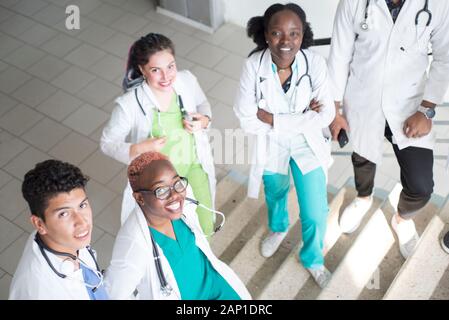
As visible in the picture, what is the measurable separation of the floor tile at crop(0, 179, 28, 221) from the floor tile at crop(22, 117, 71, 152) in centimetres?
45

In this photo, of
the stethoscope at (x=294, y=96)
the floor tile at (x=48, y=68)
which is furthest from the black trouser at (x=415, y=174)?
the floor tile at (x=48, y=68)

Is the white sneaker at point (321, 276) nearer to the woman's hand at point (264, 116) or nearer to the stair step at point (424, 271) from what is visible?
the stair step at point (424, 271)

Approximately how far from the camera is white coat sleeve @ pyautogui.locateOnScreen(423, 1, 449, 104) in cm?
287

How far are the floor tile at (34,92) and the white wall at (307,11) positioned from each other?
2021 mm

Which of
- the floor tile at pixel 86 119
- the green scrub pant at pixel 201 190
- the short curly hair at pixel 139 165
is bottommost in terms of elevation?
the floor tile at pixel 86 119

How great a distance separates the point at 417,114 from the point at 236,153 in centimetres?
199

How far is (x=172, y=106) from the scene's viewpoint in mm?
3236

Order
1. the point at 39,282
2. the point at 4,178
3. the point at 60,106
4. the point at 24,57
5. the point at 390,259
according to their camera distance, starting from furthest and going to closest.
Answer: the point at 24,57
the point at 60,106
the point at 4,178
the point at 390,259
the point at 39,282

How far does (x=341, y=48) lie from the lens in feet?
10.3

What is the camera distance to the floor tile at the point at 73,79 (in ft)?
18.0

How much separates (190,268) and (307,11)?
3.47 meters

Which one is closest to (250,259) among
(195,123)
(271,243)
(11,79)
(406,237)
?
→ (271,243)

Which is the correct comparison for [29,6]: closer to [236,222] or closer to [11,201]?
[11,201]

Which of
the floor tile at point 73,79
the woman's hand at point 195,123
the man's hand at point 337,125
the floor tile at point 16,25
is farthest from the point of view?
the floor tile at point 16,25
